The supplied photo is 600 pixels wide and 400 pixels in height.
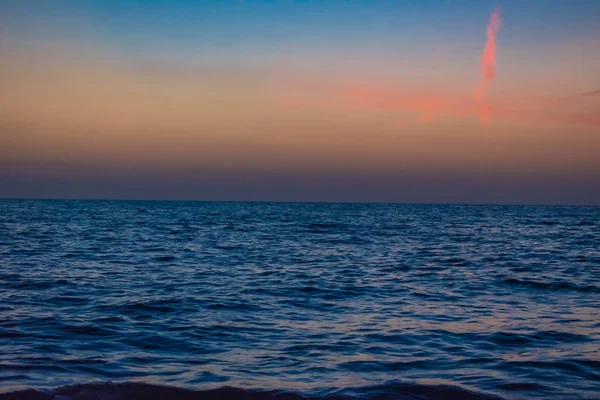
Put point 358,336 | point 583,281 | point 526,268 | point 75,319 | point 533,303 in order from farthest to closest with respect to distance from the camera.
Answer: point 526,268 → point 583,281 → point 533,303 → point 75,319 → point 358,336

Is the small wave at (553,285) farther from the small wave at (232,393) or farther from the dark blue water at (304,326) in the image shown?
the small wave at (232,393)

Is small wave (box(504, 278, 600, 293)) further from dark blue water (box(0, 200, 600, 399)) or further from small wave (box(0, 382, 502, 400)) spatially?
small wave (box(0, 382, 502, 400))

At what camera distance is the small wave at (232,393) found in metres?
6.72

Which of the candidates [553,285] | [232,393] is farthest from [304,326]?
[553,285]

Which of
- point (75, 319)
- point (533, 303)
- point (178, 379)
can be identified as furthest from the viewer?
point (533, 303)

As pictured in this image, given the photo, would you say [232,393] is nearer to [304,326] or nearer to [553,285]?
[304,326]

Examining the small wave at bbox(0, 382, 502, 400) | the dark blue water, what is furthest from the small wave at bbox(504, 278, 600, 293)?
the small wave at bbox(0, 382, 502, 400)

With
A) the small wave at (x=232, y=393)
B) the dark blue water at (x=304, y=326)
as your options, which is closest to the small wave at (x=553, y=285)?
the dark blue water at (x=304, y=326)

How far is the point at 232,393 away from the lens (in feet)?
22.9

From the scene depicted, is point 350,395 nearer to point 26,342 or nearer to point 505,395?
point 505,395

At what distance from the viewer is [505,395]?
23.7 ft

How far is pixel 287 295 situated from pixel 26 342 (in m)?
7.16

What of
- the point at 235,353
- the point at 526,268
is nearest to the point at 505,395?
the point at 235,353

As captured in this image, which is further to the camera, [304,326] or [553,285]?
[553,285]
